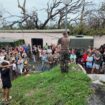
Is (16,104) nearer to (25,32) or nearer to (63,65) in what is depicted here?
(63,65)

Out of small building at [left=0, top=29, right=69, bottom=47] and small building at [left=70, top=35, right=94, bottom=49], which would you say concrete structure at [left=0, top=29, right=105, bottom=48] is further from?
small building at [left=70, top=35, right=94, bottom=49]

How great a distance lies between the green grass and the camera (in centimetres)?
1472

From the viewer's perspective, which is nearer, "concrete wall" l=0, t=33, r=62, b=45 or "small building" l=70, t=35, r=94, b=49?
"small building" l=70, t=35, r=94, b=49

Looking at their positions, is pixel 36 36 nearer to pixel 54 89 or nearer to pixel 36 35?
pixel 36 35

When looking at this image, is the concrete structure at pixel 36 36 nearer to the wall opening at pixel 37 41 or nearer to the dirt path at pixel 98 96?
the wall opening at pixel 37 41

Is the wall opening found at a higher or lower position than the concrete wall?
lower

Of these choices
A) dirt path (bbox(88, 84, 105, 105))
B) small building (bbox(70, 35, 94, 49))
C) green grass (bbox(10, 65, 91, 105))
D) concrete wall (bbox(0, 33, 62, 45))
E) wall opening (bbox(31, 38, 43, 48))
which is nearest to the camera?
dirt path (bbox(88, 84, 105, 105))

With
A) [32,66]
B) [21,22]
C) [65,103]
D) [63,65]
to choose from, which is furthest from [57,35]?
[65,103]

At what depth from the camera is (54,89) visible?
626 inches

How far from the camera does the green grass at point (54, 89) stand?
1472 centimetres

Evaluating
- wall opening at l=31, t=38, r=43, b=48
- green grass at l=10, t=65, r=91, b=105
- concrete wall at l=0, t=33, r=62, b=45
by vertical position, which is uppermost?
green grass at l=10, t=65, r=91, b=105

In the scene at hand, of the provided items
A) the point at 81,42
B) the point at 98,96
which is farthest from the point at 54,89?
the point at 81,42

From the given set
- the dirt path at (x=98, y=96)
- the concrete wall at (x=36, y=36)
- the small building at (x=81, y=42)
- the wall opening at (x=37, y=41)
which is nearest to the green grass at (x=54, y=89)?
the dirt path at (x=98, y=96)

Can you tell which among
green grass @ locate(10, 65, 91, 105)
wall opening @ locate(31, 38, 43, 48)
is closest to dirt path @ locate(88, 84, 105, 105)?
green grass @ locate(10, 65, 91, 105)
